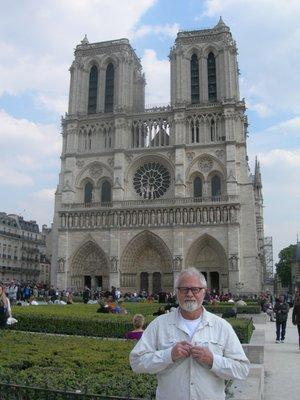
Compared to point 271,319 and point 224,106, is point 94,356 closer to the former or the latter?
point 271,319

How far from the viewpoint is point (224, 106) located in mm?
42875

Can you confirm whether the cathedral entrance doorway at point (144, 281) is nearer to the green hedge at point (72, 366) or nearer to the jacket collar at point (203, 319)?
the green hedge at point (72, 366)

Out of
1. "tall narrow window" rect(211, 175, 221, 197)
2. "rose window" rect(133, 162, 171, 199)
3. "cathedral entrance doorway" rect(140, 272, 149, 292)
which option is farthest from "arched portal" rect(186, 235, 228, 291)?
"rose window" rect(133, 162, 171, 199)

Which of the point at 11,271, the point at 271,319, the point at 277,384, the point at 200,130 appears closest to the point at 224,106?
the point at 200,130

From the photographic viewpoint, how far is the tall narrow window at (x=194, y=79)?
46.1m

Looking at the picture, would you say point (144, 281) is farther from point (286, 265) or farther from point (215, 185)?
point (286, 265)

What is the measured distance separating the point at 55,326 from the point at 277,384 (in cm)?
743

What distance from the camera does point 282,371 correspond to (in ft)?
32.9

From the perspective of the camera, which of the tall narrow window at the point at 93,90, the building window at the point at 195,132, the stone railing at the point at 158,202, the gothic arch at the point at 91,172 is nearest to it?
the stone railing at the point at 158,202

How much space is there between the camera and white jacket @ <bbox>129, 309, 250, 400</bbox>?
127 inches

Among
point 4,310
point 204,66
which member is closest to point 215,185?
point 204,66

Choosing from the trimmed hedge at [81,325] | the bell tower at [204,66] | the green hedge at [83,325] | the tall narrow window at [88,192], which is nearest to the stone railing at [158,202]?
the tall narrow window at [88,192]

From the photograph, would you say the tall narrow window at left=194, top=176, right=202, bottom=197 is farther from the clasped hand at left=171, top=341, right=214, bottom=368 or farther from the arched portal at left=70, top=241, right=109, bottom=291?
the clasped hand at left=171, top=341, right=214, bottom=368

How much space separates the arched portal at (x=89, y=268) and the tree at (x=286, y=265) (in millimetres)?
36346
